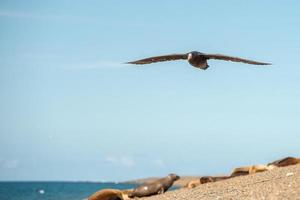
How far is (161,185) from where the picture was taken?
2280 centimetres

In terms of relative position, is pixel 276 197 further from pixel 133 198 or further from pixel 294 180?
pixel 133 198

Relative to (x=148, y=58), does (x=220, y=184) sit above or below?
below

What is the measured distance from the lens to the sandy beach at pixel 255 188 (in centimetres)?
1605

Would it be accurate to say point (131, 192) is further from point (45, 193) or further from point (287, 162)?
point (45, 193)

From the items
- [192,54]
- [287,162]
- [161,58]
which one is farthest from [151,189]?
[192,54]

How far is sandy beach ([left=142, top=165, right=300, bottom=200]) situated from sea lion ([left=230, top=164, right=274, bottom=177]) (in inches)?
47.0

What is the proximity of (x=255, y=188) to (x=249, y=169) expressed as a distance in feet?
16.6

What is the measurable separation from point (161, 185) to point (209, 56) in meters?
6.47

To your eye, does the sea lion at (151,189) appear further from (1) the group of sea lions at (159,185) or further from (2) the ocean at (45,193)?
(2) the ocean at (45,193)

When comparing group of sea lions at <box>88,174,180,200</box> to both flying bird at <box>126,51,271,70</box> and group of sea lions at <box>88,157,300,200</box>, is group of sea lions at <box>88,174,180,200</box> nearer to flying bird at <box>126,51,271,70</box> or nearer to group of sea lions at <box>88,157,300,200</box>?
group of sea lions at <box>88,157,300,200</box>

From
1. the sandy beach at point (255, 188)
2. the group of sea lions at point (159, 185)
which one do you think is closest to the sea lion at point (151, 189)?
the group of sea lions at point (159, 185)

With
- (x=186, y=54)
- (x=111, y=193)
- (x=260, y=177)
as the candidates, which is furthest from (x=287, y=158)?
(x=186, y=54)

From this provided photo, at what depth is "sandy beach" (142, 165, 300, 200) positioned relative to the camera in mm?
16047

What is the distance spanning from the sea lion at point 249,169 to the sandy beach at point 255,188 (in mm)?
1194
